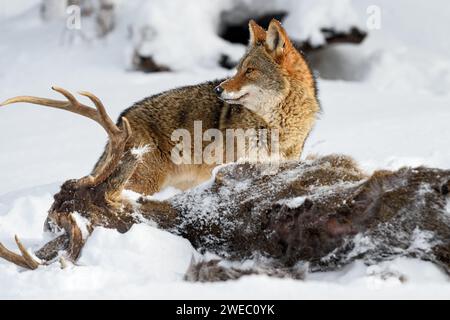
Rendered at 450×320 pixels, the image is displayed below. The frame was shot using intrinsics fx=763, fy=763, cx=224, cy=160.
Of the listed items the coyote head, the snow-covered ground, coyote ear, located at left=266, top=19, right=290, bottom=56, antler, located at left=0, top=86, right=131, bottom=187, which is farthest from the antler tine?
coyote ear, located at left=266, top=19, right=290, bottom=56

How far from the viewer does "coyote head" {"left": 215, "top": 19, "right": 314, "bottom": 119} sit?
6445mm

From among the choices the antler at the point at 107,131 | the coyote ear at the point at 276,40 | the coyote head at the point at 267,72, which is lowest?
the antler at the point at 107,131

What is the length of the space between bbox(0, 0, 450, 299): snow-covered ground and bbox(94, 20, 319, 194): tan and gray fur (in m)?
0.38

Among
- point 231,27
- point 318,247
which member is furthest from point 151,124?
point 231,27

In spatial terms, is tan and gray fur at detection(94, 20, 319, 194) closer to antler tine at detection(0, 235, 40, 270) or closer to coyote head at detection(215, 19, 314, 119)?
coyote head at detection(215, 19, 314, 119)

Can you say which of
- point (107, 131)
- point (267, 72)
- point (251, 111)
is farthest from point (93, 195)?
point (267, 72)

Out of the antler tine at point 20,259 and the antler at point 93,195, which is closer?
the antler tine at point 20,259

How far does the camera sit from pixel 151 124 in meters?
6.61

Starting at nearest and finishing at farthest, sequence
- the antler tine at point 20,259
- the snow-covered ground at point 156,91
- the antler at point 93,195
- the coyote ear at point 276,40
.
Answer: the snow-covered ground at point 156,91
the antler tine at point 20,259
the antler at point 93,195
the coyote ear at point 276,40

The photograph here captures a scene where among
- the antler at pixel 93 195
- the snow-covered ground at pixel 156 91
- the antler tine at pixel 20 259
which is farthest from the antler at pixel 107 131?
the antler tine at pixel 20 259

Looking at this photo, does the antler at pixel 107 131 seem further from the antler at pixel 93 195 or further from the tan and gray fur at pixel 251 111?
the tan and gray fur at pixel 251 111

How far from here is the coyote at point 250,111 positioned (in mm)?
6430

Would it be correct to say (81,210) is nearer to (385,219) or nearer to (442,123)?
(385,219)

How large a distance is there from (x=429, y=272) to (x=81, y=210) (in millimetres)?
1934
